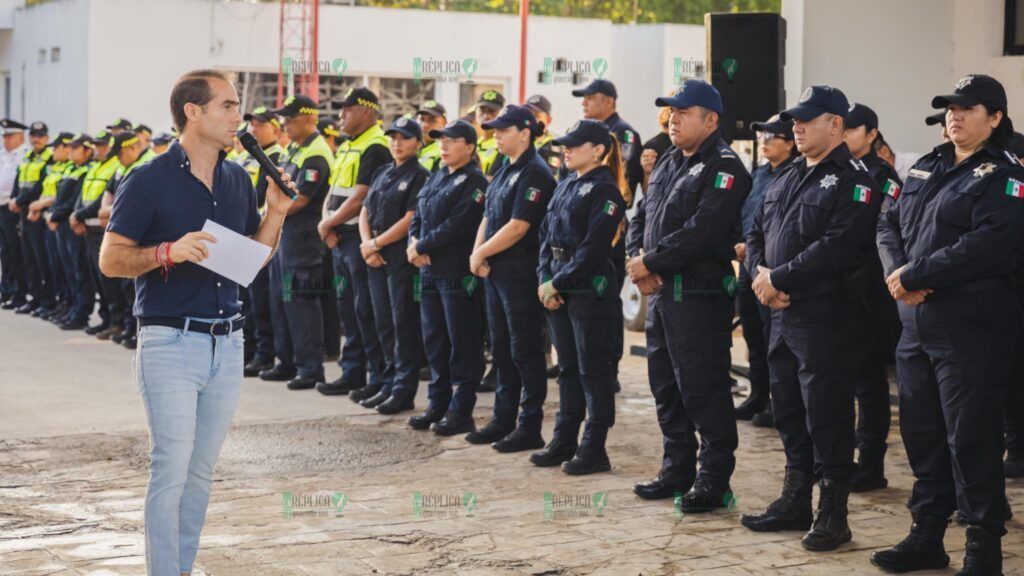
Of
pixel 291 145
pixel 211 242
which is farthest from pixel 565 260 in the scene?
pixel 291 145

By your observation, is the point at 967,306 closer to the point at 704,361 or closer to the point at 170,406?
the point at 704,361

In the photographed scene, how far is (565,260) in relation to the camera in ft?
23.6

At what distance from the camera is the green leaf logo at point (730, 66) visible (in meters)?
9.84

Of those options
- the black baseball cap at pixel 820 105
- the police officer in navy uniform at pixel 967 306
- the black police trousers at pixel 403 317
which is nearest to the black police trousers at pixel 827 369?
the police officer in navy uniform at pixel 967 306

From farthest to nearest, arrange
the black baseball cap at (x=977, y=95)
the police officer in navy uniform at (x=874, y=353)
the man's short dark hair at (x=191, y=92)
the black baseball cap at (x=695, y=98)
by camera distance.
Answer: the police officer in navy uniform at (x=874, y=353) < the black baseball cap at (x=695, y=98) < the black baseball cap at (x=977, y=95) < the man's short dark hair at (x=191, y=92)

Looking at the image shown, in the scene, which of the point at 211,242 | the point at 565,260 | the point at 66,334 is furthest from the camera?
the point at 66,334

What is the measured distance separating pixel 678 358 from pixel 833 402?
2.74ft

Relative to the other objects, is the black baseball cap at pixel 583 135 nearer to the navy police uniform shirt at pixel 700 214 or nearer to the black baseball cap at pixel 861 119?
the navy police uniform shirt at pixel 700 214

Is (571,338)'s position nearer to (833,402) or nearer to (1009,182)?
(833,402)

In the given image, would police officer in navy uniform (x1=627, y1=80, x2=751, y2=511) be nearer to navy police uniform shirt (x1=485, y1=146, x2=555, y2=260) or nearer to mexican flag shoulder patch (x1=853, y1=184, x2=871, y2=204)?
mexican flag shoulder patch (x1=853, y1=184, x2=871, y2=204)

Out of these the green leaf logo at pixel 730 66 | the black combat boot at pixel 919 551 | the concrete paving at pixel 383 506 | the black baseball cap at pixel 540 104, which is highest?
the green leaf logo at pixel 730 66

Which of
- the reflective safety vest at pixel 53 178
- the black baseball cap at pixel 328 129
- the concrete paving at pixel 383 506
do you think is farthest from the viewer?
the reflective safety vest at pixel 53 178

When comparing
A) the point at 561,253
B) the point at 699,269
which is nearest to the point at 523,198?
the point at 561,253

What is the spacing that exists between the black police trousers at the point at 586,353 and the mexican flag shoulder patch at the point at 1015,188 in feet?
8.08
